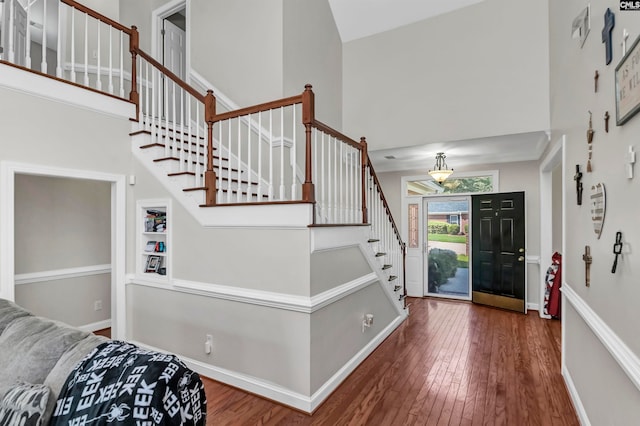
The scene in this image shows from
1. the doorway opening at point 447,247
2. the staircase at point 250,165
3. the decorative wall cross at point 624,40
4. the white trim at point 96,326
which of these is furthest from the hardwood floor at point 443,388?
the decorative wall cross at point 624,40

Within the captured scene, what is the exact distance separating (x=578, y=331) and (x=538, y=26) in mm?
3547

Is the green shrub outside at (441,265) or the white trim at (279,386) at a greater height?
the green shrub outside at (441,265)

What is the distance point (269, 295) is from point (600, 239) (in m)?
2.32

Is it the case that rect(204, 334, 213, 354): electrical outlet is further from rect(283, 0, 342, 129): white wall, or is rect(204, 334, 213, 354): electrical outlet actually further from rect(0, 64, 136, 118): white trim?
rect(283, 0, 342, 129): white wall

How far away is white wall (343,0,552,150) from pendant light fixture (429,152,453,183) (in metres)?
0.64

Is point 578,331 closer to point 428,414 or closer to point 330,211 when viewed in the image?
point 428,414

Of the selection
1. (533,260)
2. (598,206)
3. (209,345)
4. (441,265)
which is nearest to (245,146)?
(209,345)

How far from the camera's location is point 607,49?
186 cm

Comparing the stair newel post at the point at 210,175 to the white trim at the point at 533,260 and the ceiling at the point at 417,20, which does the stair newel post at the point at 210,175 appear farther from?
the white trim at the point at 533,260

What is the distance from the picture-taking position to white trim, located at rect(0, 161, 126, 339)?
106 inches

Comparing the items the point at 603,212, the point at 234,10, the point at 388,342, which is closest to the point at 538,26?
the point at 603,212

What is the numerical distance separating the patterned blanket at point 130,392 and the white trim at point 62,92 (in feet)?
8.97

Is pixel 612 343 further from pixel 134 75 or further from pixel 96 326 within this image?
pixel 96 326

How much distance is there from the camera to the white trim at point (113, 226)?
271 cm
